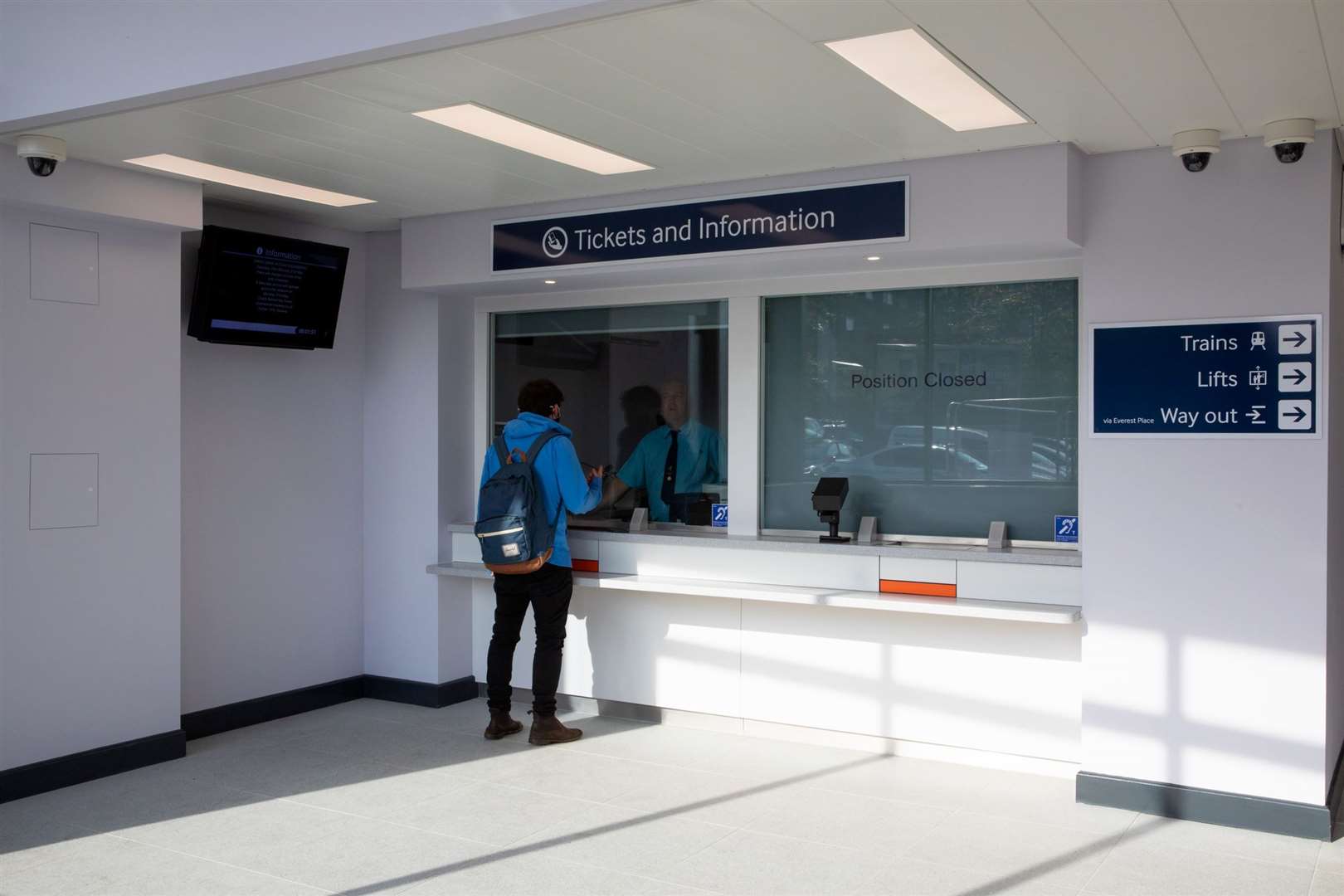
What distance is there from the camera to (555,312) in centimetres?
672

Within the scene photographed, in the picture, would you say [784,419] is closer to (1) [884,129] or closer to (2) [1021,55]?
(1) [884,129]

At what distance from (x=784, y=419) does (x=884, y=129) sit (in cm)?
186

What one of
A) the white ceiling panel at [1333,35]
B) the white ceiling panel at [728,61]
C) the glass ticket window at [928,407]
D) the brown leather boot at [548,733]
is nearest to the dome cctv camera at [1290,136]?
the white ceiling panel at [1333,35]

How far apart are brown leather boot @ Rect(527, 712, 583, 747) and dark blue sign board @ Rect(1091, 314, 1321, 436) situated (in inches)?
114

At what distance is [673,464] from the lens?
6.33 m

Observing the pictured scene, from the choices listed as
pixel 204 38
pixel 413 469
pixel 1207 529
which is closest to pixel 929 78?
pixel 1207 529

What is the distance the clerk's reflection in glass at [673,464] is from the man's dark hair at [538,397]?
27.1 inches

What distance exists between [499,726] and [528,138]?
293 centimetres

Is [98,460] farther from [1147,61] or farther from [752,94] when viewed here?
[1147,61]

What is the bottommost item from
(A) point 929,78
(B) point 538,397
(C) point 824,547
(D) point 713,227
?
(C) point 824,547

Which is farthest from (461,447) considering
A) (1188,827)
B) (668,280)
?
(1188,827)

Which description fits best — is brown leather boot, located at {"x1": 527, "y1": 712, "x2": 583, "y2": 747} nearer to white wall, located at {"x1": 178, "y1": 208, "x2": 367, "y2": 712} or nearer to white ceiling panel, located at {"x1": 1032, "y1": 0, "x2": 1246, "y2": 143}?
white wall, located at {"x1": 178, "y1": 208, "x2": 367, "y2": 712}

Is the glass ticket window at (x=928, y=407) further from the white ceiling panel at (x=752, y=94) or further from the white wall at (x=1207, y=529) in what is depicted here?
the white ceiling panel at (x=752, y=94)

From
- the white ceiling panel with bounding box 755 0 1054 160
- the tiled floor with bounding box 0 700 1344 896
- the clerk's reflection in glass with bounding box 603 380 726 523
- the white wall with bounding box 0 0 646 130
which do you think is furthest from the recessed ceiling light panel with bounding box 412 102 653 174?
the tiled floor with bounding box 0 700 1344 896
